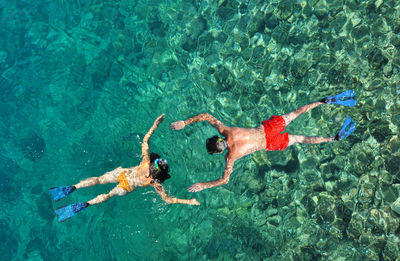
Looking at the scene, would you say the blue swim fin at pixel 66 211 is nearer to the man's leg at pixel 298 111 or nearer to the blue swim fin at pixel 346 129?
the man's leg at pixel 298 111

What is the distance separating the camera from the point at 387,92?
6637 mm

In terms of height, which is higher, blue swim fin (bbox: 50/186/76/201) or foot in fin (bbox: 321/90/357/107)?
foot in fin (bbox: 321/90/357/107)

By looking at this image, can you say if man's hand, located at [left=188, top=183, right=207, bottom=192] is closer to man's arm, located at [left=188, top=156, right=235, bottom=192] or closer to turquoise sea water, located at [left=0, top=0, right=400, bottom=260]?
man's arm, located at [left=188, top=156, right=235, bottom=192]

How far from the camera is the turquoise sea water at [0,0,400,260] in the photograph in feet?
21.4

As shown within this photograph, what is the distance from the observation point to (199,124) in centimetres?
709

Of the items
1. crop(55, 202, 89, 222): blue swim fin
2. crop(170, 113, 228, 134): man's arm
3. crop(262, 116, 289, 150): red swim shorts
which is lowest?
crop(55, 202, 89, 222): blue swim fin

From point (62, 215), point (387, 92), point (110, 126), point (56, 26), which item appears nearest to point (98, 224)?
point (62, 215)

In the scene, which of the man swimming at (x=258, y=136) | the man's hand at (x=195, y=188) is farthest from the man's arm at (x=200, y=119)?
the man's hand at (x=195, y=188)

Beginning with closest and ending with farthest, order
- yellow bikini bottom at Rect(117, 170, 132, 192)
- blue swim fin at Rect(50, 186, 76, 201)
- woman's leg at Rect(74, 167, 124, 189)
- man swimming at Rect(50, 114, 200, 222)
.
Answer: man swimming at Rect(50, 114, 200, 222) → blue swim fin at Rect(50, 186, 76, 201) → yellow bikini bottom at Rect(117, 170, 132, 192) → woman's leg at Rect(74, 167, 124, 189)

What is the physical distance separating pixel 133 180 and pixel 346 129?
4.77m

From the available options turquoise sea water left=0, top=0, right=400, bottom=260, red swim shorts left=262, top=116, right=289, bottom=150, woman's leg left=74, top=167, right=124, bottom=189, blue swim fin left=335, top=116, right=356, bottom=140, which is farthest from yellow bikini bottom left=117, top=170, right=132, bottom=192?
blue swim fin left=335, top=116, right=356, bottom=140

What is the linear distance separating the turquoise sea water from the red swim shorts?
2.64 ft

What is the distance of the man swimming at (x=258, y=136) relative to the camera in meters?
5.79

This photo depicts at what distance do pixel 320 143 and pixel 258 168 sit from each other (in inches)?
61.1
